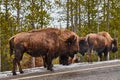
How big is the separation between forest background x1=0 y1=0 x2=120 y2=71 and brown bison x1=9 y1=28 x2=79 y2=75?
35.9ft

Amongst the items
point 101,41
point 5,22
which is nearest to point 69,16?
point 5,22

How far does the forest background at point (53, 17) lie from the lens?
23297 millimetres

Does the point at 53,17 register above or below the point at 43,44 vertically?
above

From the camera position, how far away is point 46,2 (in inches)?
984

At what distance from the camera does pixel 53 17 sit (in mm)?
27203

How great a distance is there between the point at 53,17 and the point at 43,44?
16.3m

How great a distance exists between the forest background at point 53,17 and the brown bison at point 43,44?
1095 cm

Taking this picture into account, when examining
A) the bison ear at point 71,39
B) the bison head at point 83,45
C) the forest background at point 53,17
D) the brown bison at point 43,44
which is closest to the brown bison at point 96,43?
the bison head at point 83,45

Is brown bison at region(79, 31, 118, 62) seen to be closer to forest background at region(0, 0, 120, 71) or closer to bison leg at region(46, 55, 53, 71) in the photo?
bison leg at region(46, 55, 53, 71)

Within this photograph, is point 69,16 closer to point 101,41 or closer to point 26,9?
point 26,9

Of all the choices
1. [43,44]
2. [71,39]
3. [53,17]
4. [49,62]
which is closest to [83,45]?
[71,39]

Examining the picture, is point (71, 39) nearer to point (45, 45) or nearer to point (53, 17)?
point (45, 45)

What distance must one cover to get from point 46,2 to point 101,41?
7.96 meters

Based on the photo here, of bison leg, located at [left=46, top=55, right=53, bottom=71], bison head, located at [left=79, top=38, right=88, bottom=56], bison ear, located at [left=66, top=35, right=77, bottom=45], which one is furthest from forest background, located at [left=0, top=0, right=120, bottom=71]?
bison leg, located at [left=46, top=55, right=53, bottom=71]
